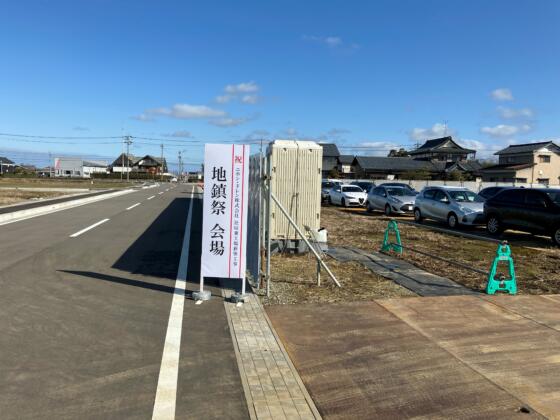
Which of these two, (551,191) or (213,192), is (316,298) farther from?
(551,191)

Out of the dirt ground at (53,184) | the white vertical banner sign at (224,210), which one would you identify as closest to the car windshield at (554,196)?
the white vertical banner sign at (224,210)

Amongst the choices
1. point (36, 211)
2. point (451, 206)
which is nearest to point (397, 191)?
point (451, 206)

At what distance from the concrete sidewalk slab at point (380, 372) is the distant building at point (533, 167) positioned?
186ft

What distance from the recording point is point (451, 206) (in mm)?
17328

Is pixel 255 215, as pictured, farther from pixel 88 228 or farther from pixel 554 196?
pixel 554 196

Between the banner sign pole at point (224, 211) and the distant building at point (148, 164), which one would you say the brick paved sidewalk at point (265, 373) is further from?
the distant building at point (148, 164)

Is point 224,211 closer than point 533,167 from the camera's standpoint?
Yes

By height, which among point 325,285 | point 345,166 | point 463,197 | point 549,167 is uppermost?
point 345,166

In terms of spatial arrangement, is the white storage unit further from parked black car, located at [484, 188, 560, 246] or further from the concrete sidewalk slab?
parked black car, located at [484, 188, 560, 246]

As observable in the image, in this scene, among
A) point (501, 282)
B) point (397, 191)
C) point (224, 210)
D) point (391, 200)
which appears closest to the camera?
point (224, 210)

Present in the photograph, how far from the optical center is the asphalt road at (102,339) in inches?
144

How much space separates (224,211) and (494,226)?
11.3 metres

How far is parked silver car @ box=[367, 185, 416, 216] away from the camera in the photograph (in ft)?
73.8

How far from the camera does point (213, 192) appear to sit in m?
6.59
